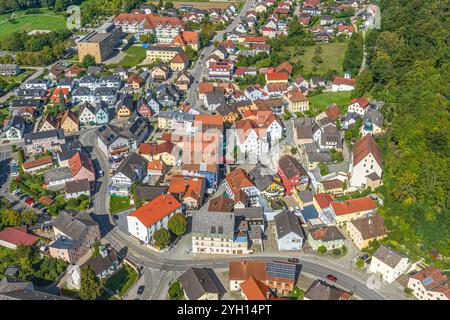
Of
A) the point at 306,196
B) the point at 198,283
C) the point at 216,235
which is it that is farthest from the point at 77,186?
the point at 306,196

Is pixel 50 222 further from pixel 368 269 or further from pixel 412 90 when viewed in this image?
pixel 412 90

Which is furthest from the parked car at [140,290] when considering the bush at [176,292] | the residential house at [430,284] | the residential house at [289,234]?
A: the residential house at [430,284]

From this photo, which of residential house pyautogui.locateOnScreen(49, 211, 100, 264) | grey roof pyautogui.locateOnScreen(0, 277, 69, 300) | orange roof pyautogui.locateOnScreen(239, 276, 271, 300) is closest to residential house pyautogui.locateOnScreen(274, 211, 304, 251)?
orange roof pyautogui.locateOnScreen(239, 276, 271, 300)

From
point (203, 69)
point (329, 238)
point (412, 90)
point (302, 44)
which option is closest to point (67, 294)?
point (329, 238)

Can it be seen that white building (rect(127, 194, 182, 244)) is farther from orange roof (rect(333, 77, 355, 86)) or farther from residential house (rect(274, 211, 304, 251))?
orange roof (rect(333, 77, 355, 86))

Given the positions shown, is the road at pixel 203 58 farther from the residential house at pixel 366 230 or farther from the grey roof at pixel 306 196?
the residential house at pixel 366 230
